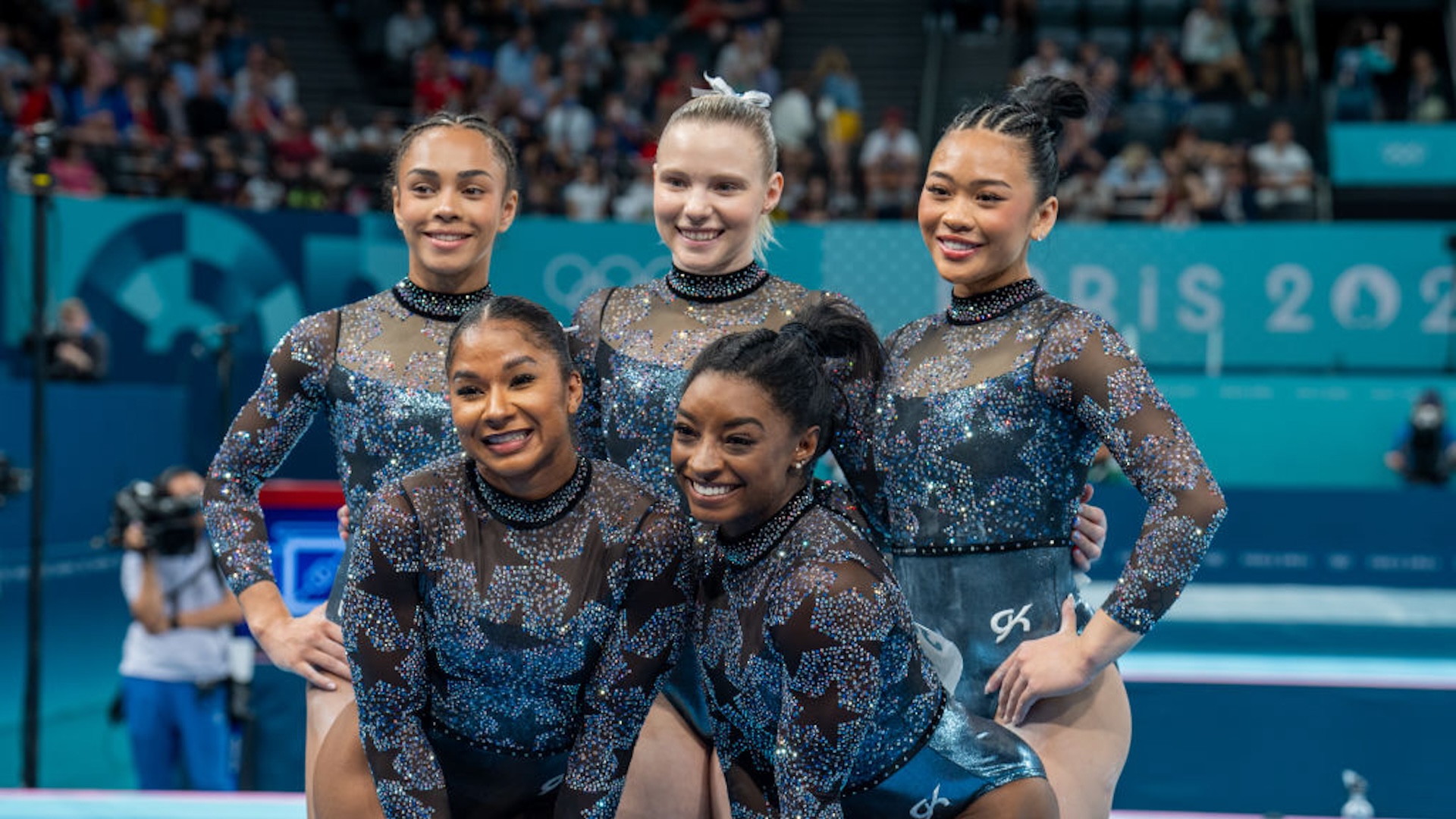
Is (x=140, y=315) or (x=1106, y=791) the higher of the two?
(x=140, y=315)

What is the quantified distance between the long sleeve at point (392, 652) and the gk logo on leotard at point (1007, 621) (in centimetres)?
78

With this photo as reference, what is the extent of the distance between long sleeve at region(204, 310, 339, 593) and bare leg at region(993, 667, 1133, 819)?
119 centimetres

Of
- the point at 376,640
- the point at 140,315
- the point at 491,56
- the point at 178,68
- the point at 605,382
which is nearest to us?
the point at 376,640

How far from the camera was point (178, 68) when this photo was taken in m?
9.60

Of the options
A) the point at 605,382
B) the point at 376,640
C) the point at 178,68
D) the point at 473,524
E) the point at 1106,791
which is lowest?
the point at 1106,791

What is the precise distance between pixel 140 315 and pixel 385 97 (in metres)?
4.69

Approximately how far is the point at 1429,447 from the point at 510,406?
7358mm

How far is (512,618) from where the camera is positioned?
6.19ft

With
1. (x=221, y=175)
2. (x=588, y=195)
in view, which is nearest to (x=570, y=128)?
(x=588, y=195)

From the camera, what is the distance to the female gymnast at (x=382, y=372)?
2.20 metres

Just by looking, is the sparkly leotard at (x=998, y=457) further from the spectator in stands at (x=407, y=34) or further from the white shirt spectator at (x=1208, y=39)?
the spectator in stands at (x=407, y=34)

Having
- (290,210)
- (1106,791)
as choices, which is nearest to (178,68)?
(290,210)

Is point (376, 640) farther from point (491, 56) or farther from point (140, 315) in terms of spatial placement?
point (491, 56)

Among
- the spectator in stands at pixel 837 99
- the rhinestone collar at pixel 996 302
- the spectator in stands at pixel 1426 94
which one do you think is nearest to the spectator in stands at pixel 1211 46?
the spectator in stands at pixel 1426 94
